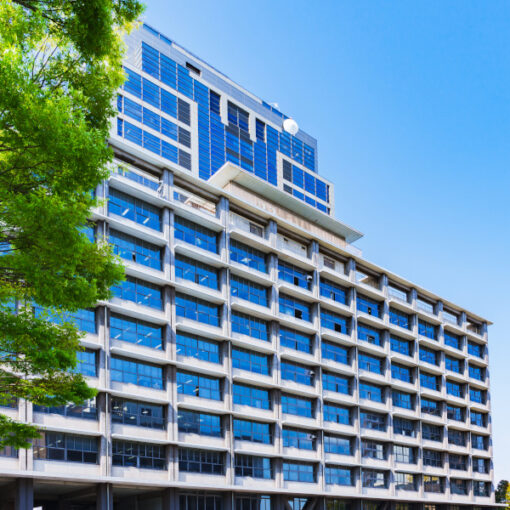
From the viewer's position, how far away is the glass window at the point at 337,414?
54.9 meters

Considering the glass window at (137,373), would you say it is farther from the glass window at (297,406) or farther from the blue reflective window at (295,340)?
the blue reflective window at (295,340)

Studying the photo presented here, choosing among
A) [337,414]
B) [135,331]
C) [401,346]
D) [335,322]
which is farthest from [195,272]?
[401,346]

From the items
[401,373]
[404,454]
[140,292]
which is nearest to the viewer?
[140,292]

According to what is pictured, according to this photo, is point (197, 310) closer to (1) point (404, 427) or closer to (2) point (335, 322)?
(2) point (335, 322)

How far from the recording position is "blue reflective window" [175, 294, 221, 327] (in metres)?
45.3

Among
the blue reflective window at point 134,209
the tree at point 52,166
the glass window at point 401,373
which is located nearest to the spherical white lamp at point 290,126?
the glass window at point 401,373

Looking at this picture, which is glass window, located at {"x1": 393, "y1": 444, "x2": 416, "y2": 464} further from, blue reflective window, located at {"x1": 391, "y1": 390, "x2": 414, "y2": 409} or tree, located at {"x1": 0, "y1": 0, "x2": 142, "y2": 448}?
tree, located at {"x1": 0, "y1": 0, "x2": 142, "y2": 448}

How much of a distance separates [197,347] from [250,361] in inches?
212

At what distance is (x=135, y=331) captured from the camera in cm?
4209

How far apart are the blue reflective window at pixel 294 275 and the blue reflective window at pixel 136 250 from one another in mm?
12940

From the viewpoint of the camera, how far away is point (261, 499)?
47.9 meters

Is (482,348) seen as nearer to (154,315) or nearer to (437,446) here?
(437,446)

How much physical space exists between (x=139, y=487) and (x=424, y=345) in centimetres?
3895

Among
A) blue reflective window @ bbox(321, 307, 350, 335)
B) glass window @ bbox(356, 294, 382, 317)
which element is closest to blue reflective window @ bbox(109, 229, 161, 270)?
blue reflective window @ bbox(321, 307, 350, 335)
